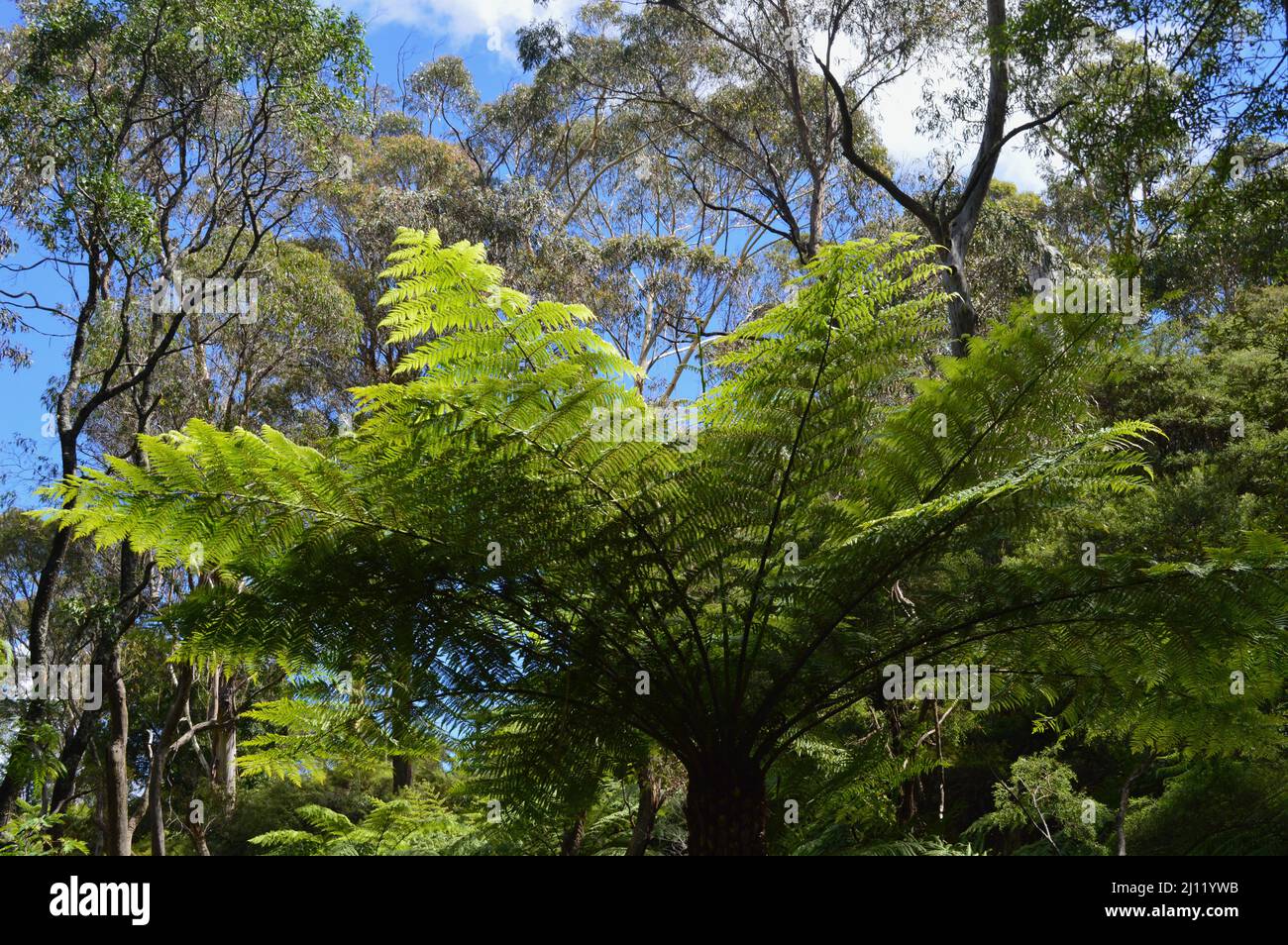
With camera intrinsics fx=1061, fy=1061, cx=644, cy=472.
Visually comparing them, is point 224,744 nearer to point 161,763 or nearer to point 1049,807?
point 161,763

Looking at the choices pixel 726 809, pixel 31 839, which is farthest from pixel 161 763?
pixel 726 809

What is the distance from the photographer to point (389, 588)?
2912 mm

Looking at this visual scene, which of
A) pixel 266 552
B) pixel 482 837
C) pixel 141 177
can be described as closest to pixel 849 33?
pixel 141 177

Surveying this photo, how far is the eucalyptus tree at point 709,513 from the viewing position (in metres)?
2.80

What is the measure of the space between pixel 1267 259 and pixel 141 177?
1122 cm

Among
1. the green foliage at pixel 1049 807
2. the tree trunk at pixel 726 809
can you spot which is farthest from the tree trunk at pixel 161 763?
the tree trunk at pixel 726 809

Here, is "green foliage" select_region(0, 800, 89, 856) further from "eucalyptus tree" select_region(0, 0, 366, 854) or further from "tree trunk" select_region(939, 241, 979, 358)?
"tree trunk" select_region(939, 241, 979, 358)

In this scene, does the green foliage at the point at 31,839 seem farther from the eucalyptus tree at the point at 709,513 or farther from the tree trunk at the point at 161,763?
the tree trunk at the point at 161,763

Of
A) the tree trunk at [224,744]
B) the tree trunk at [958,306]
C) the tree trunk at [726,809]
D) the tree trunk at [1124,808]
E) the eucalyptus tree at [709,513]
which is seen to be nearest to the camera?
the eucalyptus tree at [709,513]

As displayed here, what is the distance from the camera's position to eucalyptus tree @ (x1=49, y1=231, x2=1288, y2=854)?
2.80 meters

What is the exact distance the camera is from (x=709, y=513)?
10.1 feet

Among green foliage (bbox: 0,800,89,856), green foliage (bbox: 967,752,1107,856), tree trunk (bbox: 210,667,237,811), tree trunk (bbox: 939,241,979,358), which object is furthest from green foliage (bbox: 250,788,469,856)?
tree trunk (bbox: 210,667,237,811)

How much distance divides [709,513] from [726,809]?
2.71 ft
